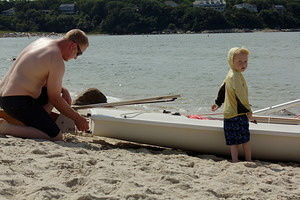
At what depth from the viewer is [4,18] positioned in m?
117

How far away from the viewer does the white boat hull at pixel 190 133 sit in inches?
197

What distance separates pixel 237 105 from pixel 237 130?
26 cm

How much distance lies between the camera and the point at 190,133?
514cm

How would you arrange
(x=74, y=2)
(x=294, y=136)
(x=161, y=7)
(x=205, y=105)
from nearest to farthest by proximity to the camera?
(x=294, y=136) < (x=205, y=105) < (x=161, y=7) < (x=74, y=2)

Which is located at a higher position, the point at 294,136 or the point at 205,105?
the point at 294,136

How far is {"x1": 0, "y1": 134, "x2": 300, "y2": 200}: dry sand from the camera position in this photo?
134 inches

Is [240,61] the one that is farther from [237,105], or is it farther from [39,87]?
[39,87]

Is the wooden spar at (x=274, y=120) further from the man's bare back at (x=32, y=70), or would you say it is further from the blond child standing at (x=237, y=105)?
the man's bare back at (x=32, y=70)

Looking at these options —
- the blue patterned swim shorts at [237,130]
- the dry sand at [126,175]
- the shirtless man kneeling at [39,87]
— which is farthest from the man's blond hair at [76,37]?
the blue patterned swim shorts at [237,130]

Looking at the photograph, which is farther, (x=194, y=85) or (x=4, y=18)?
(x=4, y=18)

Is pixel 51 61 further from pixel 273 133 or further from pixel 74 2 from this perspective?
pixel 74 2

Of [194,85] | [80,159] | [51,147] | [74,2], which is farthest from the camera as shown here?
[74,2]

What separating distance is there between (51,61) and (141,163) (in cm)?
138

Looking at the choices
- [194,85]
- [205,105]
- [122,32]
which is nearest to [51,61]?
[205,105]
